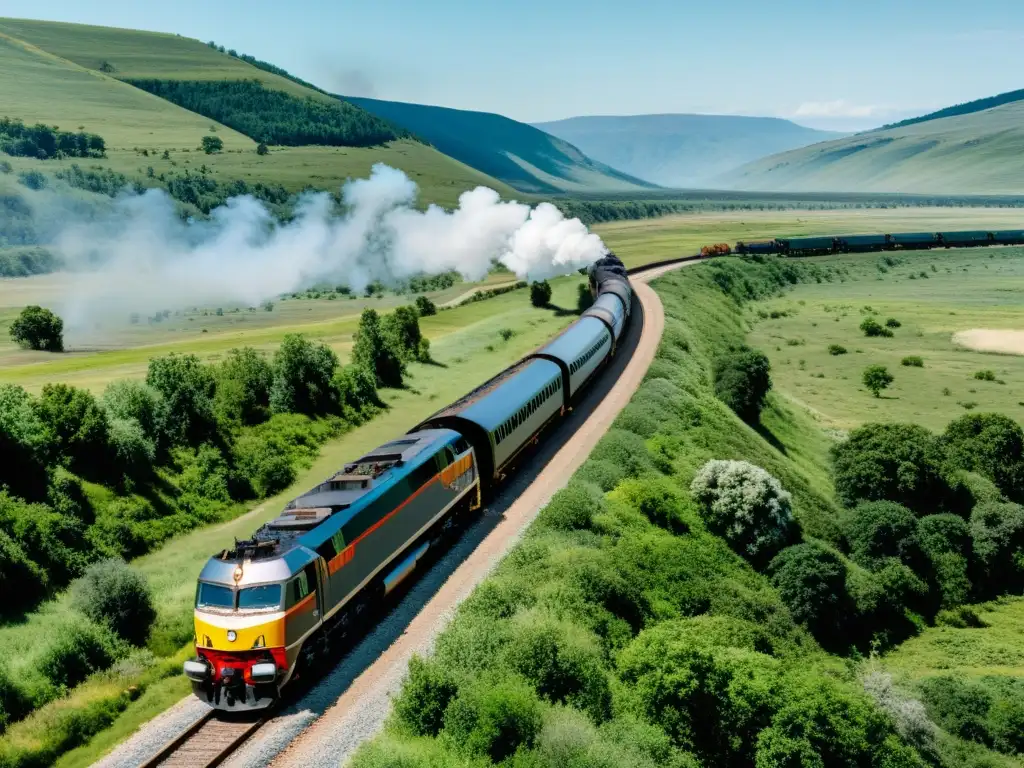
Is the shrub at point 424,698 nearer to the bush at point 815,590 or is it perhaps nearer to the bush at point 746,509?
the bush at point 815,590

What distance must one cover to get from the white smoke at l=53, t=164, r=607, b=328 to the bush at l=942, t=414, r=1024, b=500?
40.0m

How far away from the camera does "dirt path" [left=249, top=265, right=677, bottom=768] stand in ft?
63.5

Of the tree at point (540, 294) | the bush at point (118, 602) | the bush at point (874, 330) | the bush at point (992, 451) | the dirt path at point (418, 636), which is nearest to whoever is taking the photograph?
the dirt path at point (418, 636)

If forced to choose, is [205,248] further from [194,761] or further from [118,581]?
[194,761]

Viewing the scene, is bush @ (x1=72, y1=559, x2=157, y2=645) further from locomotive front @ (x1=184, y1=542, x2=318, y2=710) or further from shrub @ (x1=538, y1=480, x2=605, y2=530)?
shrub @ (x1=538, y1=480, x2=605, y2=530)

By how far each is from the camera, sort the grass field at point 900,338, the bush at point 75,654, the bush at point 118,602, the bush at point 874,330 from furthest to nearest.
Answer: the bush at point 874,330, the grass field at point 900,338, the bush at point 118,602, the bush at point 75,654

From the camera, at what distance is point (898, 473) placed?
158 ft

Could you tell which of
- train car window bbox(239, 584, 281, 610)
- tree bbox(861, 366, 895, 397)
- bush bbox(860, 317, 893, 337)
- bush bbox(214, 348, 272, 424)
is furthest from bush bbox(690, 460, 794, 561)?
bush bbox(860, 317, 893, 337)

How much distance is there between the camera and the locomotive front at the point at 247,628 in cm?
1973

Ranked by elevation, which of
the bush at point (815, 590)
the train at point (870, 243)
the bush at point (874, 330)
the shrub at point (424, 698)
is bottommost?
the bush at point (815, 590)

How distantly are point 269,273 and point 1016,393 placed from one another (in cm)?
8823

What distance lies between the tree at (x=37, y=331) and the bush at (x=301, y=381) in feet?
108

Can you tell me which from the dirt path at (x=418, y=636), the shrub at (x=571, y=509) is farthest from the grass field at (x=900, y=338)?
the shrub at (x=571, y=509)

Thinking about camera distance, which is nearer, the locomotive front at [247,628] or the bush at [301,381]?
the locomotive front at [247,628]
